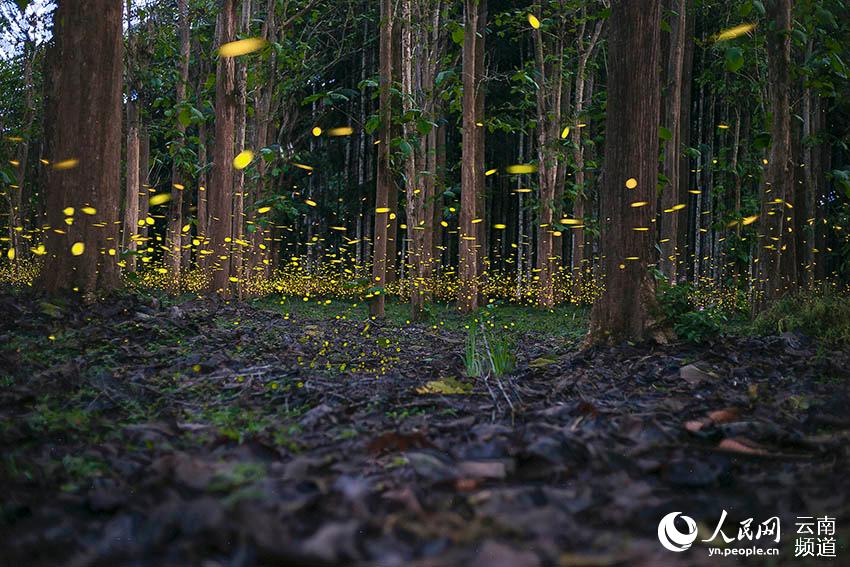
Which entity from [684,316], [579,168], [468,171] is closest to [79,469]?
[684,316]

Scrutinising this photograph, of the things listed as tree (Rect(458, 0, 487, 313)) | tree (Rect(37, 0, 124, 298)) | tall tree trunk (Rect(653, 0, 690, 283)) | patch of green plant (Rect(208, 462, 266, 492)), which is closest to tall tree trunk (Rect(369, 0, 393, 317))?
tree (Rect(458, 0, 487, 313))

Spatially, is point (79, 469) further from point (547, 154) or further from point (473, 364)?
point (547, 154)

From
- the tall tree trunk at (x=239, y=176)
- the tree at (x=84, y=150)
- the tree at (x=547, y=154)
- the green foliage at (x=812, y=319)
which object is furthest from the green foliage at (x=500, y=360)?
the tree at (x=547, y=154)

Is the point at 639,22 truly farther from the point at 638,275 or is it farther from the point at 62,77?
the point at 62,77

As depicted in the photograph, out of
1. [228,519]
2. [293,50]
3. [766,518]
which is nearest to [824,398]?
[766,518]

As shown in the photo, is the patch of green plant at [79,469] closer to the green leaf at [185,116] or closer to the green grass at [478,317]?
the green grass at [478,317]

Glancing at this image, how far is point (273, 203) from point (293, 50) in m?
4.53

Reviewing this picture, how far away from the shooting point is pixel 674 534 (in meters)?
1.87

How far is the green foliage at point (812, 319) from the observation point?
6117 millimetres

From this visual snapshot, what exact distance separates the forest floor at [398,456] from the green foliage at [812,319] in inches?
33.3

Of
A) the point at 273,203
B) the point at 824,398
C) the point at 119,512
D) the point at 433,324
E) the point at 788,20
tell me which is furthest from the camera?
the point at 273,203

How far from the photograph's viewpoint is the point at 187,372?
4.73 metres

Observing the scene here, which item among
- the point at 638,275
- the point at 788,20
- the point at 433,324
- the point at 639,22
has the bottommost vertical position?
the point at 433,324

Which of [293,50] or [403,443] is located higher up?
[293,50]
